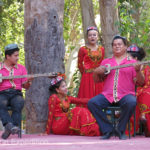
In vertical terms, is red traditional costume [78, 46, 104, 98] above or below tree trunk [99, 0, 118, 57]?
below

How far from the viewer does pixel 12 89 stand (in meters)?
7.02

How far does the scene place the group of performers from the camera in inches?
253

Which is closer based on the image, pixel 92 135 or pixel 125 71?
pixel 125 71

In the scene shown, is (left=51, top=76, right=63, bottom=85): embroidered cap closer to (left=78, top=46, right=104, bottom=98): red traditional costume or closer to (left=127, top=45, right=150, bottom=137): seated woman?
(left=78, top=46, right=104, bottom=98): red traditional costume

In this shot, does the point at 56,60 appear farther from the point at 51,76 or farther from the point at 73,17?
the point at 73,17

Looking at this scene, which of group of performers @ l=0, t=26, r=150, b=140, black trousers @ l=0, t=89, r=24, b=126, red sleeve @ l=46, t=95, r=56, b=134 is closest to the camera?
group of performers @ l=0, t=26, r=150, b=140

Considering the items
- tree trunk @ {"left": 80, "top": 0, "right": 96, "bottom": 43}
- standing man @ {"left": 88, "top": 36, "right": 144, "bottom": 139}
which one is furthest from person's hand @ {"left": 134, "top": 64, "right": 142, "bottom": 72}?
tree trunk @ {"left": 80, "top": 0, "right": 96, "bottom": 43}

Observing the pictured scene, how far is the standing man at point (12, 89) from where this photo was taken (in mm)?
6855

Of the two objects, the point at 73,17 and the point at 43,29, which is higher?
the point at 73,17

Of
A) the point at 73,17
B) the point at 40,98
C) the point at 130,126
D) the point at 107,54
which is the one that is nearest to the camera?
the point at 130,126

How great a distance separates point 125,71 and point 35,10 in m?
2.10

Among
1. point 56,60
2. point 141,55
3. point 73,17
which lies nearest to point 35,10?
point 56,60

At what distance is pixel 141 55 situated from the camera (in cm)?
711

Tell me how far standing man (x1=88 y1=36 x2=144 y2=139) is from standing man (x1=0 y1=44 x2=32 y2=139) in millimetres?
1197
